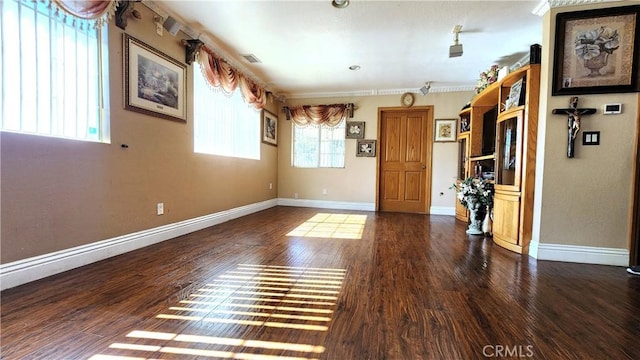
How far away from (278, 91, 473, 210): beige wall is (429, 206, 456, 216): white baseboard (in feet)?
0.14

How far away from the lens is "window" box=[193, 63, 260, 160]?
3.59 meters

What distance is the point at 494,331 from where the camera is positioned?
140 centimetres

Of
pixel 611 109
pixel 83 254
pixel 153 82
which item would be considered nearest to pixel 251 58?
pixel 153 82

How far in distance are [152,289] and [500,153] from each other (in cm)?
368

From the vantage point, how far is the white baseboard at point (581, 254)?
2.49 m

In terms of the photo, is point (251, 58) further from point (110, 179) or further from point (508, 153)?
point (508, 153)

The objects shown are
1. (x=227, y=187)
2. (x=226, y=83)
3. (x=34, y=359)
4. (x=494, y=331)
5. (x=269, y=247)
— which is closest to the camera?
(x=34, y=359)

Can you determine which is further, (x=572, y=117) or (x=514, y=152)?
(x=514, y=152)

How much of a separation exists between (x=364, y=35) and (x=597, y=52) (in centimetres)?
219

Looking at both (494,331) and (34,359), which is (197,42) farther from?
(494,331)

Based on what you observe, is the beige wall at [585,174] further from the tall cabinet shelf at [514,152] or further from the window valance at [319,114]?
the window valance at [319,114]

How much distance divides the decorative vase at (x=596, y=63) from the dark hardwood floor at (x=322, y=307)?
1.74 m

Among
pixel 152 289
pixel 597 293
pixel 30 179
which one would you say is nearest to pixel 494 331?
pixel 597 293

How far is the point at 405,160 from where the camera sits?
5633 millimetres
